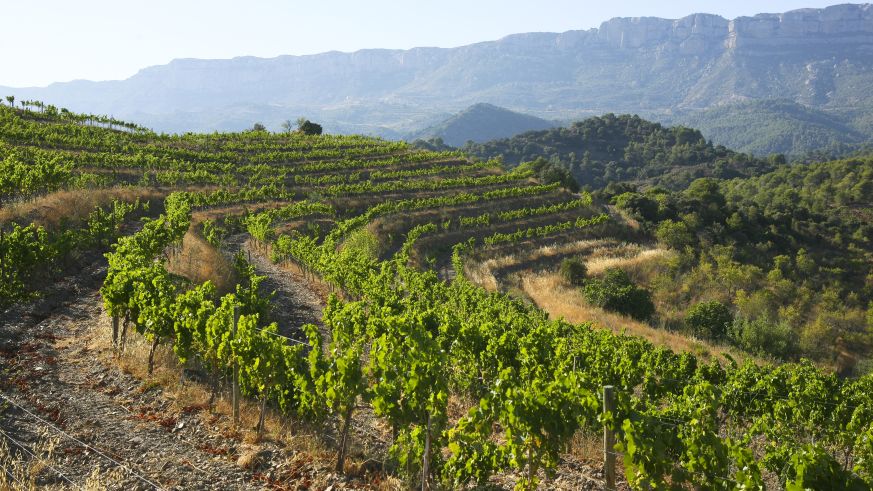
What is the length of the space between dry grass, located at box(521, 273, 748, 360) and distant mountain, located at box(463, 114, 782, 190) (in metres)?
71.1

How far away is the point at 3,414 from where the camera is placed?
35.0 ft

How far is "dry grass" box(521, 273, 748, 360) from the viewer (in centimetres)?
2373

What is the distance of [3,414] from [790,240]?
59.8 m

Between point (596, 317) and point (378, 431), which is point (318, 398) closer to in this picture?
point (378, 431)

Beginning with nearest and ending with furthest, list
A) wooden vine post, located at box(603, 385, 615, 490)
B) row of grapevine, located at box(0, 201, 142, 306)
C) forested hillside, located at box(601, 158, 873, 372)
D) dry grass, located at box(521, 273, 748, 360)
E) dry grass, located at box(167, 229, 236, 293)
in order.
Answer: wooden vine post, located at box(603, 385, 615, 490), row of grapevine, located at box(0, 201, 142, 306), dry grass, located at box(167, 229, 236, 293), dry grass, located at box(521, 273, 748, 360), forested hillside, located at box(601, 158, 873, 372)

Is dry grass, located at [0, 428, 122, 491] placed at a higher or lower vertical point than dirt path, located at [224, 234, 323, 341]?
higher

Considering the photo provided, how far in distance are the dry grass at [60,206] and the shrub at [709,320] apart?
3052 centimetres

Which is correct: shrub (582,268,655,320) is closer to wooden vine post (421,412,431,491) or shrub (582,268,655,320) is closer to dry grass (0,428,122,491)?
wooden vine post (421,412,431,491)

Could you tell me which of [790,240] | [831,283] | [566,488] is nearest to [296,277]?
[566,488]

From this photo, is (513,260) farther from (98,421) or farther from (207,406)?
(98,421)

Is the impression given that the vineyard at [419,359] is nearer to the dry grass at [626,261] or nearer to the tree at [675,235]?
the dry grass at [626,261]

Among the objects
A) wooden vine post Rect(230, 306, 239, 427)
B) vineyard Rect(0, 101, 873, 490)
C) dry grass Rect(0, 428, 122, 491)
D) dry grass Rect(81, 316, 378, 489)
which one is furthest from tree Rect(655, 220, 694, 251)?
dry grass Rect(0, 428, 122, 491)

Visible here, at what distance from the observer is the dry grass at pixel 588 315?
2373 cm

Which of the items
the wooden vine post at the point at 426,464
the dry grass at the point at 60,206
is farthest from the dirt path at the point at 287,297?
the wooden vine post at the point at 426,464
